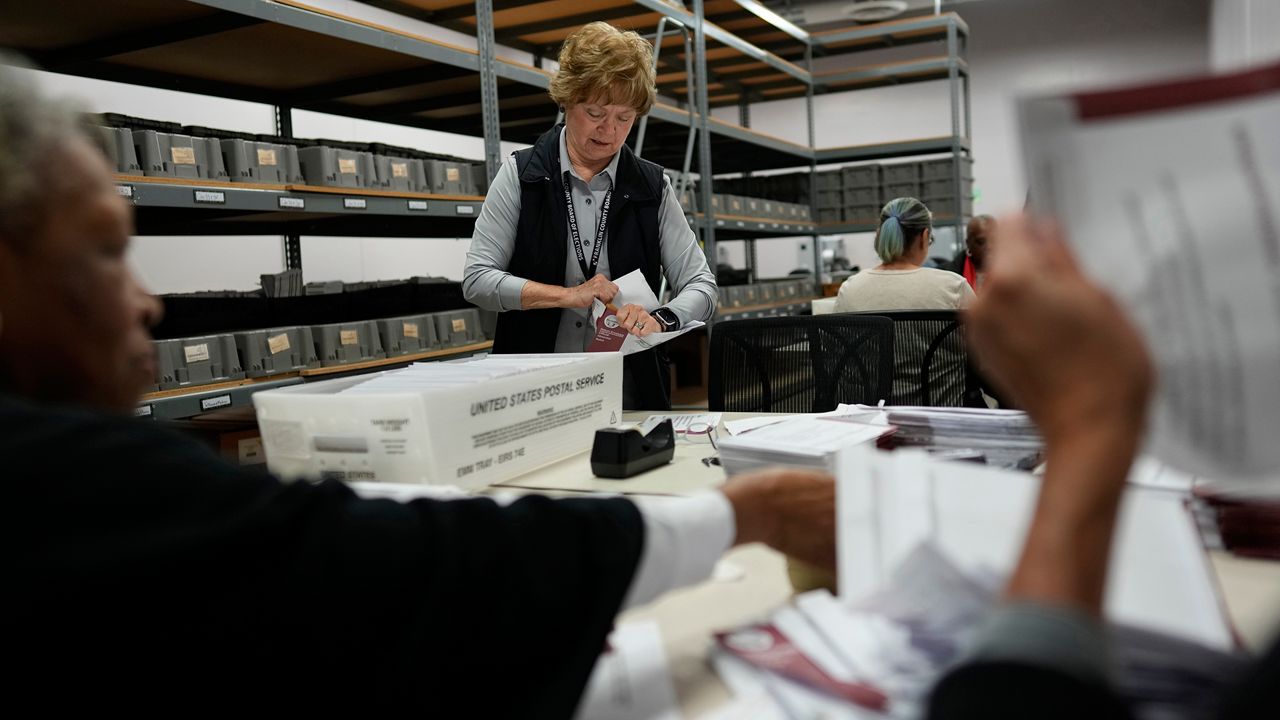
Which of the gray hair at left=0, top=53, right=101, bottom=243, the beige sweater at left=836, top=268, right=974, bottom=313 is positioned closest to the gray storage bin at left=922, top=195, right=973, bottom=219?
the beige sweater at left=836, top=268, right=974, bottom=313

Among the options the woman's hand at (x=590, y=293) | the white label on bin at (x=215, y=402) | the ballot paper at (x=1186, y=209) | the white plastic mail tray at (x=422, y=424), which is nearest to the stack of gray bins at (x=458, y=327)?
the white label on bin at (x=215, y=402)

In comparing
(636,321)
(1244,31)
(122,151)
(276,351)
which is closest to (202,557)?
(636,321)

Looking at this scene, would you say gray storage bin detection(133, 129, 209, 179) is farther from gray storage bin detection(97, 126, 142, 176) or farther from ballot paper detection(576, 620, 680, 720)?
ballot paper detection(576, 620, 680, 720)

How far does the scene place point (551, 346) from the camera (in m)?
2.31

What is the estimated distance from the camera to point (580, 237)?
236 cm

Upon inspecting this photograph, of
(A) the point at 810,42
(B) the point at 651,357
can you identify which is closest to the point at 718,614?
(B) the point at 651,357

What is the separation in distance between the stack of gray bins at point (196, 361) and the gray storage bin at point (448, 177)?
40.0 inches

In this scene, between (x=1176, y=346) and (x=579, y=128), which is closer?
(x=1176, y=346)

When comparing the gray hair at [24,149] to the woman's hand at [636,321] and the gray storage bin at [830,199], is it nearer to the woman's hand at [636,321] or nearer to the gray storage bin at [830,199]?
the woman's hand at [636,321]

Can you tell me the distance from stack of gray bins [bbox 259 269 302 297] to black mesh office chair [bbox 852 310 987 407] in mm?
1892

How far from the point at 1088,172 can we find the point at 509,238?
1922mm

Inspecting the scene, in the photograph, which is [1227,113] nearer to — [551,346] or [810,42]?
[551,346]

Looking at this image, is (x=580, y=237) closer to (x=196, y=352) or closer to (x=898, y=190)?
(x=196, y=352)

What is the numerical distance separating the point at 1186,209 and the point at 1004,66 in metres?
10.7
